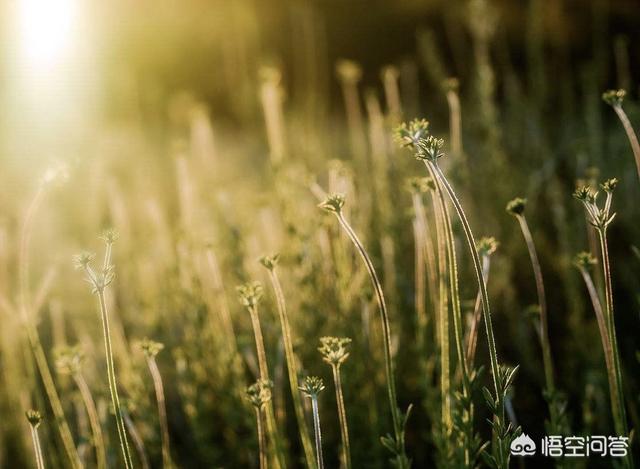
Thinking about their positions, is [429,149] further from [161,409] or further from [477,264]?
[161,409]

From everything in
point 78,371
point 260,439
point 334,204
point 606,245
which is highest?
point 334,204

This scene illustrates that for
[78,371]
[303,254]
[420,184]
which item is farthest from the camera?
[303,254]

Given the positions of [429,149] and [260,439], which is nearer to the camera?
[429,149]

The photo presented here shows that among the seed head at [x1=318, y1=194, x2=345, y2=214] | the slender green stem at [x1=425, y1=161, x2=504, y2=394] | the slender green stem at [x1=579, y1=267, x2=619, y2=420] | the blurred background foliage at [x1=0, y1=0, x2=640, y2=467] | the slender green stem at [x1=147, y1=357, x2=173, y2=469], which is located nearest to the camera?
the slender green stem at [x1=425, y1=161, x2=504, y2=394]

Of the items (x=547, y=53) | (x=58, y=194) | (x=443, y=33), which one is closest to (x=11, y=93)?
(x=58, y=194)

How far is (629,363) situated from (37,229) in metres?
2.61

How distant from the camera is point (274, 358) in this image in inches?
67.2

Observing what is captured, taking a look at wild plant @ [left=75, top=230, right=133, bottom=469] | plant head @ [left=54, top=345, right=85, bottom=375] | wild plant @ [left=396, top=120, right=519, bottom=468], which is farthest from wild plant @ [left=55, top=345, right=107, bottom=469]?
wild plant @ [left=396, top=120, right=519, bottom=468]

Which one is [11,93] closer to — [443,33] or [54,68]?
[54,68]

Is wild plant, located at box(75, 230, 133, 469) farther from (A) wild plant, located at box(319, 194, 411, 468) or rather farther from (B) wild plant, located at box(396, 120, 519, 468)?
(B) wild plant, located at box(396, 120, 519, 468)

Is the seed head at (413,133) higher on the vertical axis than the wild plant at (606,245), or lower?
higher

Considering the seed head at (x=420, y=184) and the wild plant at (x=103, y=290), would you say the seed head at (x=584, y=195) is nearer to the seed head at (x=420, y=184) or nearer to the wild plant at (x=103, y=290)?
the seed head at (x=420, y=184)

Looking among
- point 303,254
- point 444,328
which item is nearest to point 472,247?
point 444,328

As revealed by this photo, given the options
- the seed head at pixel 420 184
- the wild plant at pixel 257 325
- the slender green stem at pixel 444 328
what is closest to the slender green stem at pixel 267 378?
the wild plant at pixel 257 325
